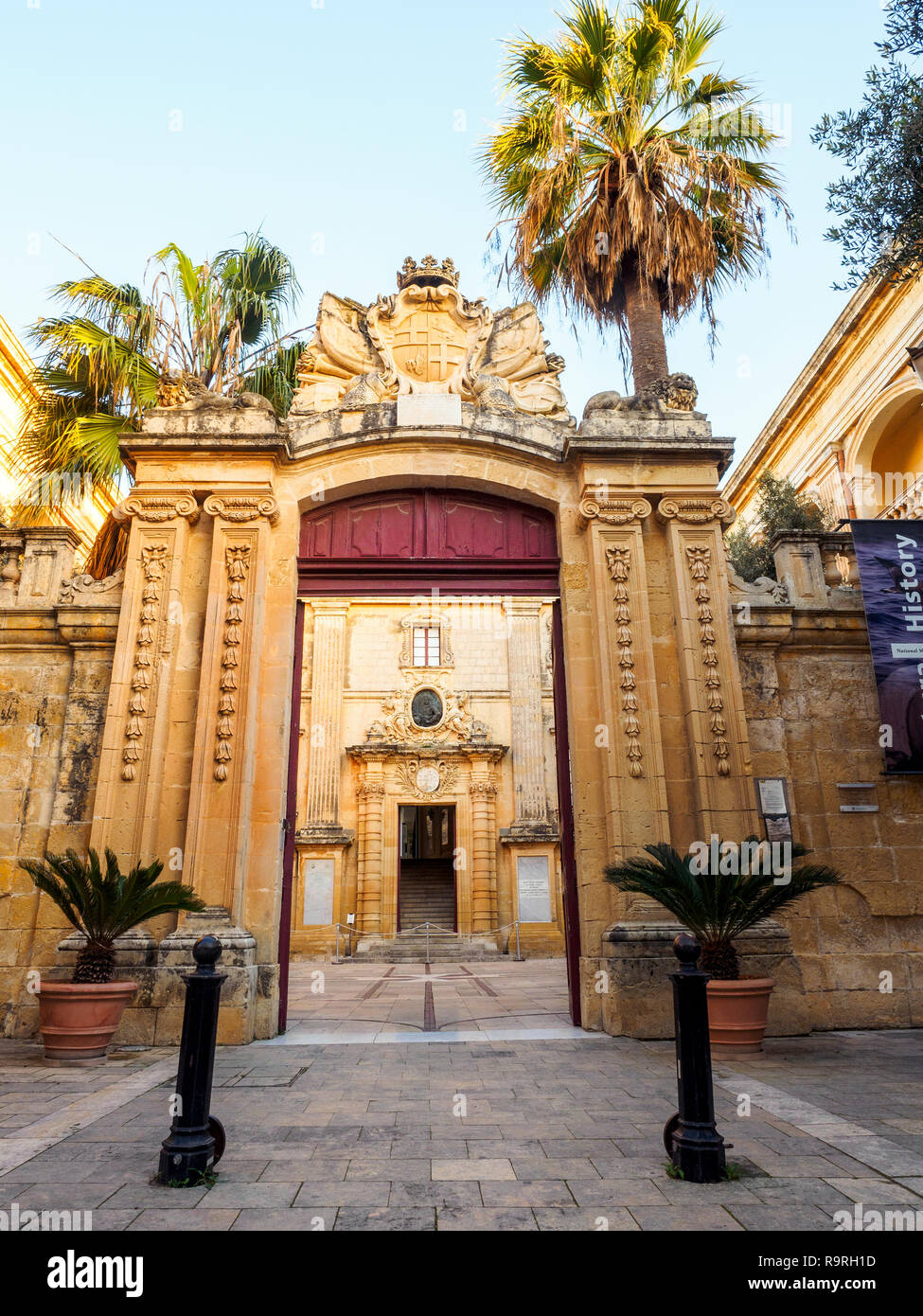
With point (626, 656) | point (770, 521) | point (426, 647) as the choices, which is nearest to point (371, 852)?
point (426, 647)

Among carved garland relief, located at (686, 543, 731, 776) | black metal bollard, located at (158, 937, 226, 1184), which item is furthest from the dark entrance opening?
black metal bollard, located at (158, 937, 226, 1184)

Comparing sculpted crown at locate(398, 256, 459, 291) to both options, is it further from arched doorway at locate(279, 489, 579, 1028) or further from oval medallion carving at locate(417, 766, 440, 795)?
oval medallion carving at locate(417, 766, 440, 795)

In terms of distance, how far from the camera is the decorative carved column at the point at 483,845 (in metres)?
21.0

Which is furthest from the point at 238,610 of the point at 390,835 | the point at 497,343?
the point at 390,835

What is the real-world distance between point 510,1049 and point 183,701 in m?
4.49

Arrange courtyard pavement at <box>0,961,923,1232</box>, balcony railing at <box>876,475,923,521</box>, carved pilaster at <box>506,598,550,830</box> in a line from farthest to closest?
carved pilaster at <box>506,598,550,830</box> → balcony railing at <box>876,475,923,521</box> → courtyard pavement at <box>0,961,923,1232</box>

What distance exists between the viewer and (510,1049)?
22.0 ft

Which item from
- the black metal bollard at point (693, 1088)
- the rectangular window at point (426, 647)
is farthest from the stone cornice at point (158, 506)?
the rectangular window at point (426, 647)

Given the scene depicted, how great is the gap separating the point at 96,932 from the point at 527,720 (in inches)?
685

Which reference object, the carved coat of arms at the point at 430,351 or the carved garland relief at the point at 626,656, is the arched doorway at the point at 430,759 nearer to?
the carved coat of arms at the point at 430,351

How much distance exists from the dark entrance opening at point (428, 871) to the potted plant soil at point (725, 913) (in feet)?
50.3

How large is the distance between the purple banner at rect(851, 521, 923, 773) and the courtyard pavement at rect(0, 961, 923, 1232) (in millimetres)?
2836

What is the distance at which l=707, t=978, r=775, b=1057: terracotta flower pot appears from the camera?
631 cm
